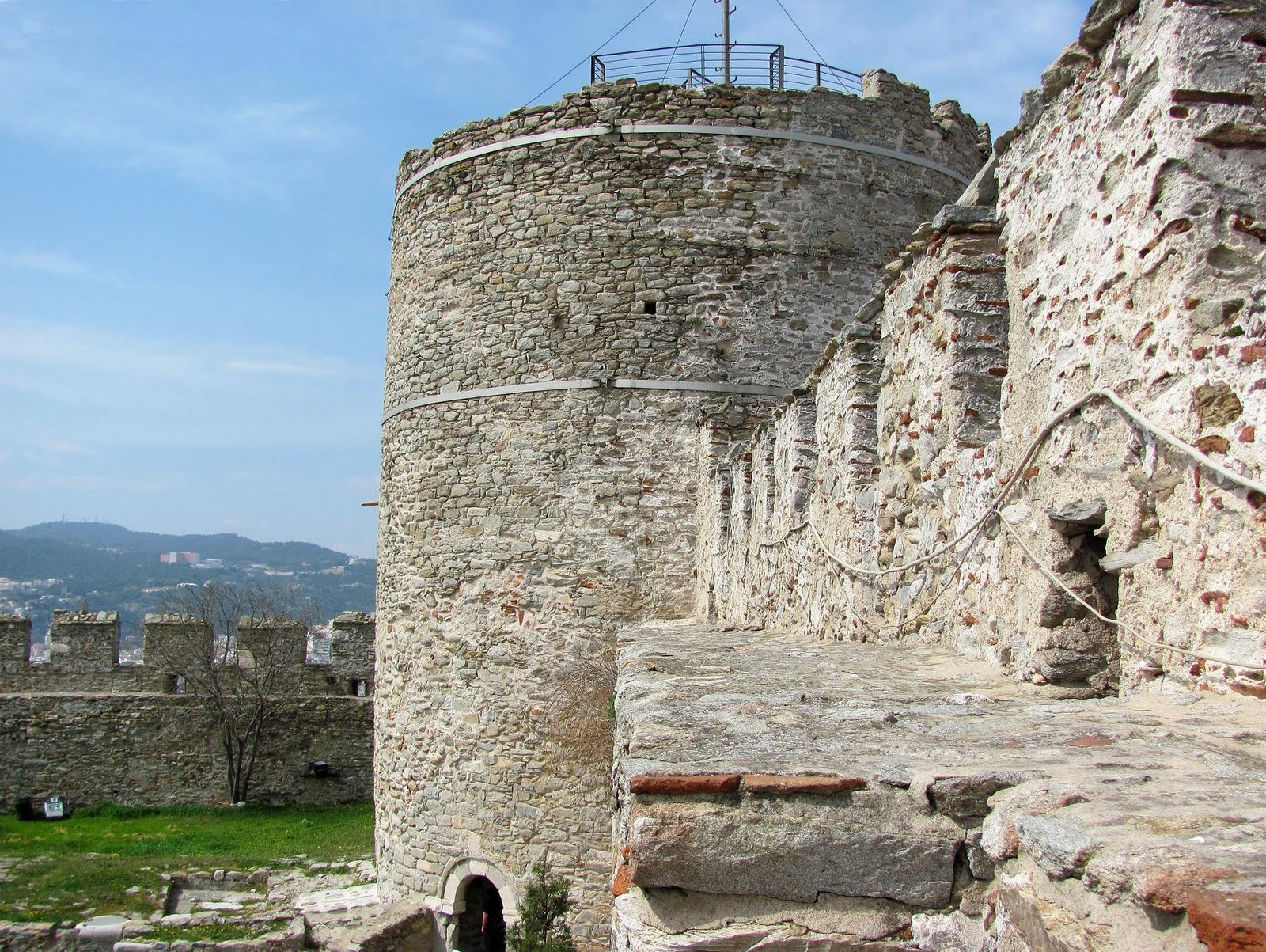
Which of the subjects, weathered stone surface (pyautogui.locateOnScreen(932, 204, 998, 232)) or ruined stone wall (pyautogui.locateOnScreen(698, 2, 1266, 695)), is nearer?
ruined stone wall (pyautogui.locateOnScreen(698, 2, 1266, 695))

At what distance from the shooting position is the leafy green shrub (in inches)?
365

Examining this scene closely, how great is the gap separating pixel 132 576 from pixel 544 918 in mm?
157167

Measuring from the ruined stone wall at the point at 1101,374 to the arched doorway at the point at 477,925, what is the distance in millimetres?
7012

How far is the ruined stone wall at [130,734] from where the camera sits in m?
19.8

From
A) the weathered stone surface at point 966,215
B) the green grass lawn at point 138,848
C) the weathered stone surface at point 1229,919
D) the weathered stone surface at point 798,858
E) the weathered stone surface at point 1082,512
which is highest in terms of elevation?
the weathered stone surface at point 966,215

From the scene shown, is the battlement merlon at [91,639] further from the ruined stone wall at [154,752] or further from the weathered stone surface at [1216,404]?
the weathered stone surface at [1216,404]

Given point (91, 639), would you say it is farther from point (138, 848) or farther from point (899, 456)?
point (899, 456)

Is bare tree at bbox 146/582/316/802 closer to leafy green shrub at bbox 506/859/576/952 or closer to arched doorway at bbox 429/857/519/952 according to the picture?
arched doorway at bbox 429/857/519/952

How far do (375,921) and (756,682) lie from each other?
8426 millimetres

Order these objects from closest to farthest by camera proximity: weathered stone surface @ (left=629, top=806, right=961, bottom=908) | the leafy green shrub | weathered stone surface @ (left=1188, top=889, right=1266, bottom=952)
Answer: weathered stone surface @ (left=1188, top=889, right=1266, bottom=952) < weathered stone surface @ (left=629, top=806, right=961, bottom=908) < the leafy green shrub

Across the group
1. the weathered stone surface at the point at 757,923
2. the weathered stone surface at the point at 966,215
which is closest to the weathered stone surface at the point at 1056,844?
the weathered stone surface at the point at 757,923

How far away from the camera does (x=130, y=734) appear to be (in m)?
20.0

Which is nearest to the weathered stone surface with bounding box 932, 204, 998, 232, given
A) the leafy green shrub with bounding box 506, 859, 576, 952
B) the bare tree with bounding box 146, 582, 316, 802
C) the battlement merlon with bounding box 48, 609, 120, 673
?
the leafy green shrub with bounding box 506, 859, 576, 952

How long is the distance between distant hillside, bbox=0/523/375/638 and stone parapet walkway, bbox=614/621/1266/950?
107 m
